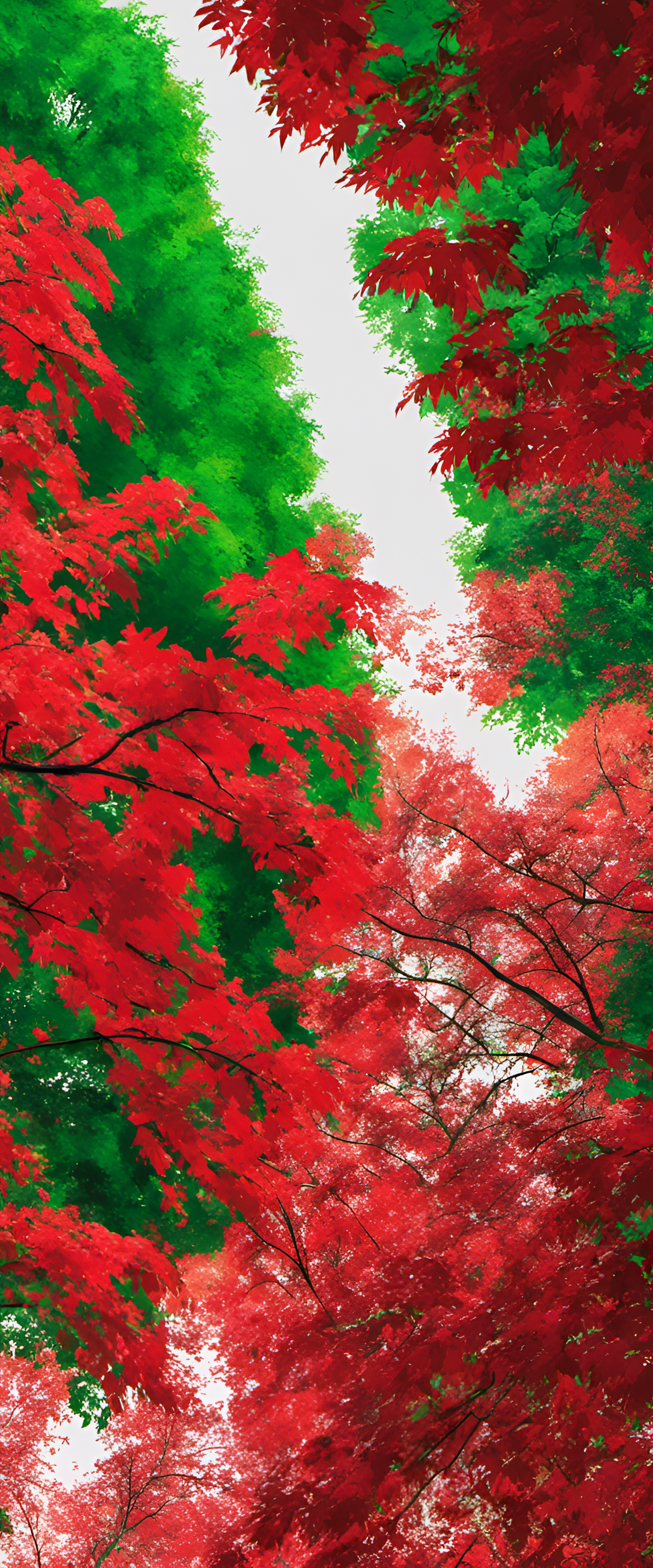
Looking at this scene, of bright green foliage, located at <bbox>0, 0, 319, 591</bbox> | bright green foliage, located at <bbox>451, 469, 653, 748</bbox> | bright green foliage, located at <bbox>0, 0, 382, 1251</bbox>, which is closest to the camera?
bright green foliage, located at <bbox>0, 0, 382, 1251</bbox>

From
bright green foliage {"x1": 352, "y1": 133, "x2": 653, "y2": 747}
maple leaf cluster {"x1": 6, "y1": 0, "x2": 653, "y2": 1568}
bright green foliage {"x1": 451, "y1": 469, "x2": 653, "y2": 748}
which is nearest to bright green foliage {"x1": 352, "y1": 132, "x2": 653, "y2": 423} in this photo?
bright green foliage {"x1": 352, "y1": 133, "x2": 653, "y2": 747}

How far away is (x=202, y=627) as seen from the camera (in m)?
8.29

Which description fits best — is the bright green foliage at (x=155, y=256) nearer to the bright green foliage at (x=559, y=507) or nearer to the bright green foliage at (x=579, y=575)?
the bright green foliage at (x=559, y=507)

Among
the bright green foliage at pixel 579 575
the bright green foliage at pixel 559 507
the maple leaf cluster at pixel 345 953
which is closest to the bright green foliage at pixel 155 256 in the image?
the maple leaf cluster at pixel 345 953

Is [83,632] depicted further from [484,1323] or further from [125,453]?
[484,1323]

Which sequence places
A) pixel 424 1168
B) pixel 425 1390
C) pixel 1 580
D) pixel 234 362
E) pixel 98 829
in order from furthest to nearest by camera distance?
pixel 234 362 → pixel 424 1168 → pixel 1 580 → pixel 98 829 → pixel 425 1390

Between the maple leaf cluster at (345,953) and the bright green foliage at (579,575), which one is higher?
the bright green foliage at (579,575)

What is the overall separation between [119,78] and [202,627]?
192 inches

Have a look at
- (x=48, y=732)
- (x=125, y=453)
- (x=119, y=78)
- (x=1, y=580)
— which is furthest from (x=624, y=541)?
(x=48, y=732)

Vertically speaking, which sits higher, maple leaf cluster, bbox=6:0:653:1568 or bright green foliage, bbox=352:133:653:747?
bright green foliage, bbox=352:133:653:747

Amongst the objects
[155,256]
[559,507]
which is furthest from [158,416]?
[559,507]

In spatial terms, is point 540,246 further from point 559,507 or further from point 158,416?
point 158,416

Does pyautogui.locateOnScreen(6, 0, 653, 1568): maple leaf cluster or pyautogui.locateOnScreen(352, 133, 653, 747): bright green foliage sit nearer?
pyautogui.locateOnScreen(6, 0, 653, 1568): maple leaf cluster

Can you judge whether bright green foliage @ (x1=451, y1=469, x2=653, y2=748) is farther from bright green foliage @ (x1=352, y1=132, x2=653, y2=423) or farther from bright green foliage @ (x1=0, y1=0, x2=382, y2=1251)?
bright green foliage @ (x1=0, y1=0, x2=382, y2=1251)
